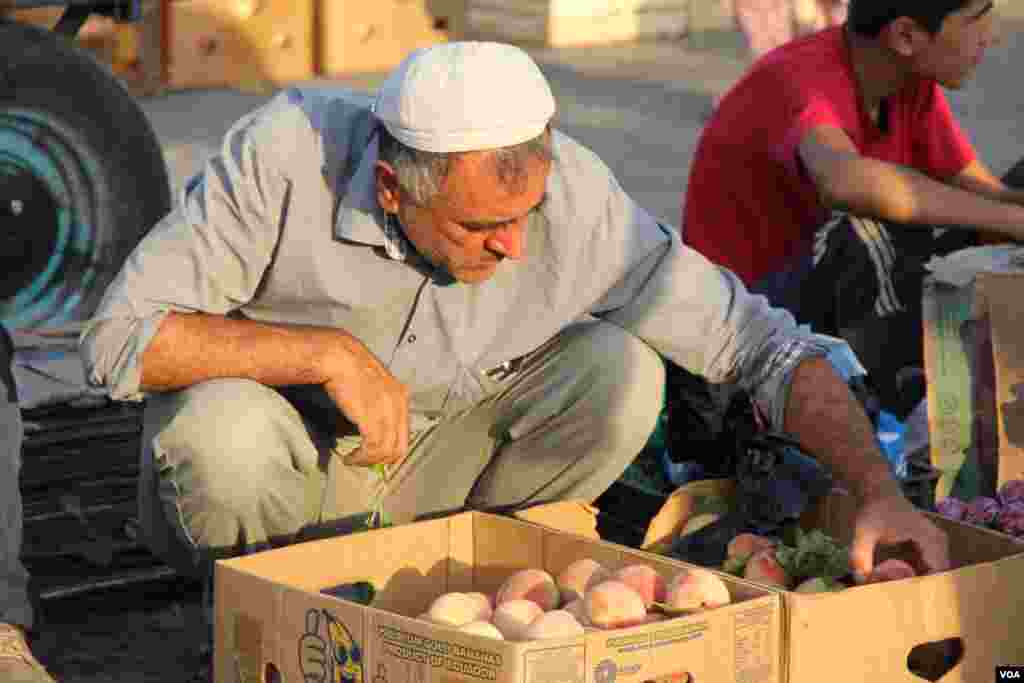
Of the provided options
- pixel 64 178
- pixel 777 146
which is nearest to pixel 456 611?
pixel 777 146

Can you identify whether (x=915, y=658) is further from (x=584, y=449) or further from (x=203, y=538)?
(x=203, y=538)

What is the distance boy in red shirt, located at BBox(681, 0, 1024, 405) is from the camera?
161 inches

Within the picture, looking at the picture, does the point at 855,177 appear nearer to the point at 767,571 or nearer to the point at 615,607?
the point at 767,571

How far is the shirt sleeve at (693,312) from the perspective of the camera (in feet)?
10.8

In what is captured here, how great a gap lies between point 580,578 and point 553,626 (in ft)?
0.66

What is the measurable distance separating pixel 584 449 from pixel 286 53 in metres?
5.53

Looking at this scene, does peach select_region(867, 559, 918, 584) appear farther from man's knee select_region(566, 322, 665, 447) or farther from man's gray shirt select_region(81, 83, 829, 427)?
man's knee select_region(566, 322, 665, 447)

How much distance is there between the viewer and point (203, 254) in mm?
3115

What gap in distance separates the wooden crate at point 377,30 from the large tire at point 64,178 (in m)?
3.48

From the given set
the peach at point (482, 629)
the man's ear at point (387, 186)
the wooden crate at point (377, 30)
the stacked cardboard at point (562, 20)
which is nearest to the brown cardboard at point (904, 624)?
the peach at point (482, 629)

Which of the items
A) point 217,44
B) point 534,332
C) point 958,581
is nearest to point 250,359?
point 534,332

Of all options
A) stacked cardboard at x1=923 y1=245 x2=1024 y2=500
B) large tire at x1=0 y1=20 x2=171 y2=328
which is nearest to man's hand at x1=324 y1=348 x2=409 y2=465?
stacked cardboard at x1=923 y1=245 x2=1024 y2=500

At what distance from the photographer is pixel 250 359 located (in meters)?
3.09

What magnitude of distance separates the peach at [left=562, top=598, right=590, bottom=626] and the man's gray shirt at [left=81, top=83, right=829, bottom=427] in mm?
537
